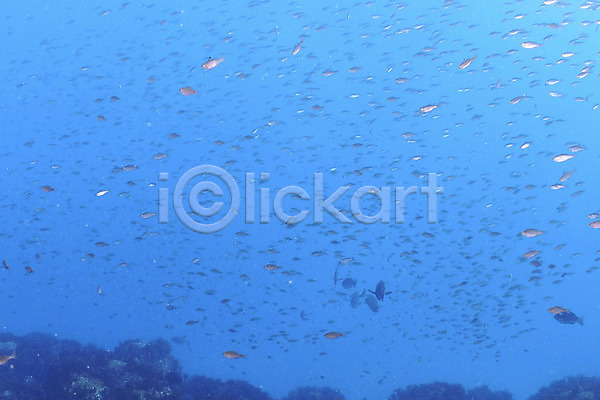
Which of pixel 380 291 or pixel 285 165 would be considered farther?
pixel 285 165

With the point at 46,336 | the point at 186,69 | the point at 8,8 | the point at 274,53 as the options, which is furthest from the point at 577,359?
the point at 8,8

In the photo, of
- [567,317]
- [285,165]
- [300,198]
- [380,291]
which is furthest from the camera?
[285,165]

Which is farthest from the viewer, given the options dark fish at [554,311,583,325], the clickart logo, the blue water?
the blue water

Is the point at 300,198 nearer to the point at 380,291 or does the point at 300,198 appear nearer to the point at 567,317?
the point at 380,291

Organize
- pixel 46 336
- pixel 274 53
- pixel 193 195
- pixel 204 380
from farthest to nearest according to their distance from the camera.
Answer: pixel 274 53 → pixel 46 336 → pixel 193 195 → pixel 204 380

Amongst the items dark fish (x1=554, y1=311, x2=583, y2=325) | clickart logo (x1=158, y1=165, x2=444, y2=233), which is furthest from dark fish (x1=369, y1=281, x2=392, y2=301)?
dark fish (x1=554, y1=311, x2=583, y2=325)

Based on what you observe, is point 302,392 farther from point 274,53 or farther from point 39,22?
point 39,22

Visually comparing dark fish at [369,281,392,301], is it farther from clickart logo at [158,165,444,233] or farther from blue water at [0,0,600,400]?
blue water at [0,0,600,400]

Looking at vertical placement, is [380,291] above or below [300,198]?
below

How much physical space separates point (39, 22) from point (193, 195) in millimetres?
23878

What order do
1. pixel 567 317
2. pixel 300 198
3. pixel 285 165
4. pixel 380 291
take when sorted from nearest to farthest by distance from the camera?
pixel 567 317
pixel 380 291
pixel 300 198
pixel 285 165

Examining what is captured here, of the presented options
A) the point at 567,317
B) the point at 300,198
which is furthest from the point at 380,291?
the point at 300,198

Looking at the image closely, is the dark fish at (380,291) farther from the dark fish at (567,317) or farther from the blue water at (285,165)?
the blue water at (285,165)

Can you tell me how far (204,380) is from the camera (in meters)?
12.7
